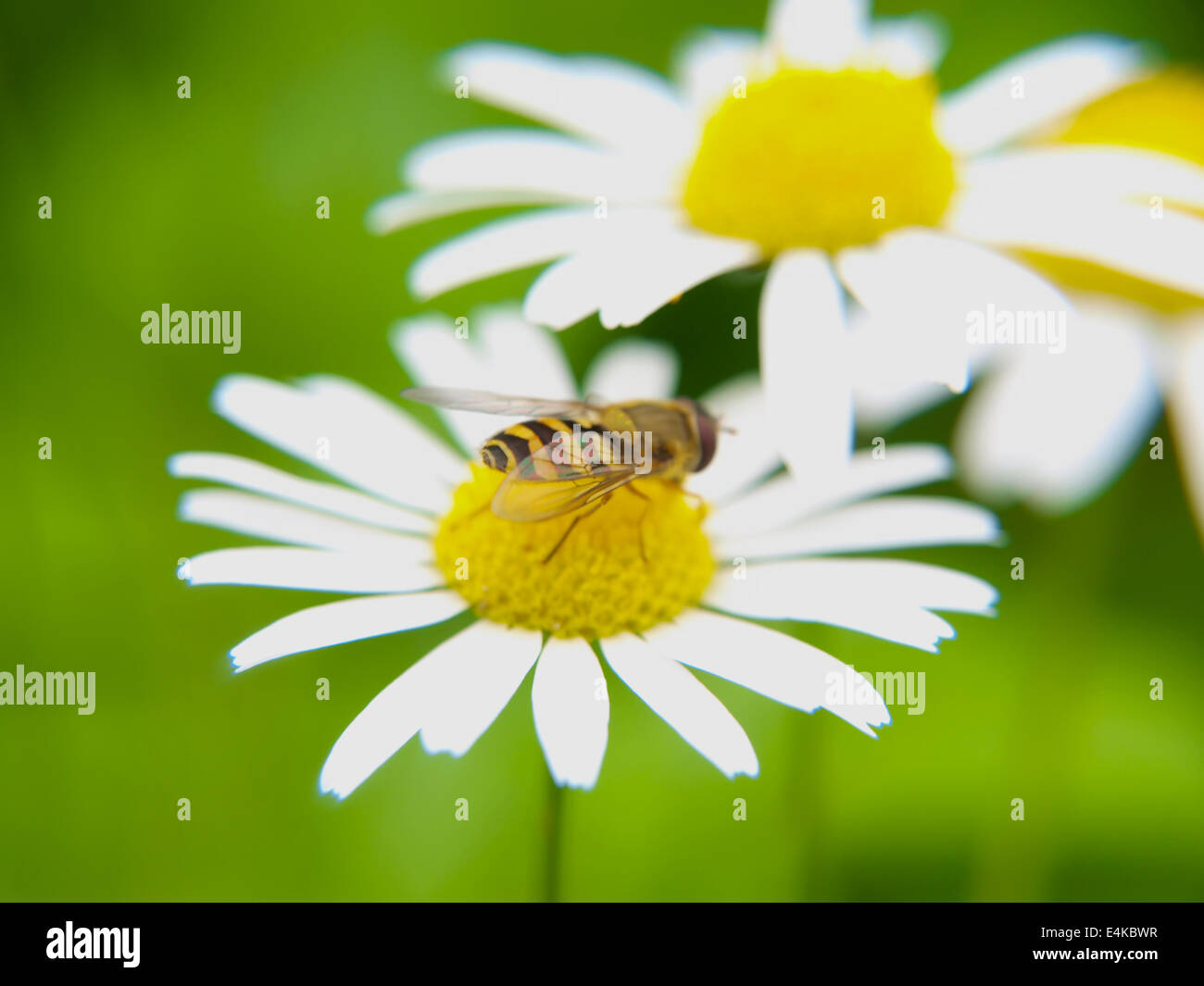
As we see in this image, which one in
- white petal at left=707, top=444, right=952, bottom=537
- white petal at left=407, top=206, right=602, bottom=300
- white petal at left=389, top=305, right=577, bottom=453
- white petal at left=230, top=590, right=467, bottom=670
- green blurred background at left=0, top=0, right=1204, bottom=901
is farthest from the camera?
green blurred background at left=0, top=0, right=1204, bottom=901

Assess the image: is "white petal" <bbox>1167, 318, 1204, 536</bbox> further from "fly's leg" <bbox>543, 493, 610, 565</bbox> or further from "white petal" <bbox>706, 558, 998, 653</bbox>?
"fly's leg" <bbox>543, 493, 610, 565</bbox>

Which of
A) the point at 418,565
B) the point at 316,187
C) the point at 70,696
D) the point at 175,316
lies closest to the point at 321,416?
the point at 418,565

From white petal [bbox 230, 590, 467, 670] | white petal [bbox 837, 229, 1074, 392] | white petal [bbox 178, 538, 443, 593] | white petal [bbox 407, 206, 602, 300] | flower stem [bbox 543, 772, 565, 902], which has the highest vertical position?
white petal [bbox 407, 206, 602, 300]

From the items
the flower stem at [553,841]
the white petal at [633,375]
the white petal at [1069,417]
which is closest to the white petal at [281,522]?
the flower stem at [553,841]

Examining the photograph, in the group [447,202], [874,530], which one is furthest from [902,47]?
[874,530]

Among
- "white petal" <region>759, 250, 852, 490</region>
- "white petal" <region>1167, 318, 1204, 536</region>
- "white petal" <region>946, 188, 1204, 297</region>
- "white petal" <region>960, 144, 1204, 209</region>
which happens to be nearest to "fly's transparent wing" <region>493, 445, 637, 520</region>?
"white petal" <region>759, 250, 852, 490</region>

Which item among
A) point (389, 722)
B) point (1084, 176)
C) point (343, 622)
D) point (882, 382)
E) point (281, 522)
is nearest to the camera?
point (389, 722)

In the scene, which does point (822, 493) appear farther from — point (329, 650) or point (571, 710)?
point (329, 650)
